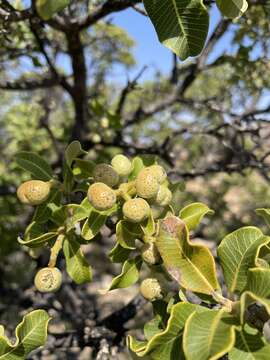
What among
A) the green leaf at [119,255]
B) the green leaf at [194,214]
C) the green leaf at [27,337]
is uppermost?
the green leaf at [194,214]

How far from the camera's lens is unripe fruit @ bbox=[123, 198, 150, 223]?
3.98 feet

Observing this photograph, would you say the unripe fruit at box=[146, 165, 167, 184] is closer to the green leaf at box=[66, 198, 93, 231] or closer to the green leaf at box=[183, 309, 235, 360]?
the green leaf at box=[66, 198, 93, 231]

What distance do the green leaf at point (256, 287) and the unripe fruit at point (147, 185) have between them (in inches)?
14.3

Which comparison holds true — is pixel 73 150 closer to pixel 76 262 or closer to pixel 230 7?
pixel 76 262

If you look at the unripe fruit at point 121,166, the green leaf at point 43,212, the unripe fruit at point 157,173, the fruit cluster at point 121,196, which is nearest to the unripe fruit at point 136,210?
the fruit cluster at point 121,196

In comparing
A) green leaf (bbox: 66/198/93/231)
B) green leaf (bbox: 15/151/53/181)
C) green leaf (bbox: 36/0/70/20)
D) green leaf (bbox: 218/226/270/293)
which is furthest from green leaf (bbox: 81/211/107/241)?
green leaf (bbox: 36/0/70/20)

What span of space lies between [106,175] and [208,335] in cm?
57

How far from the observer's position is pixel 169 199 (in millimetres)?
1402

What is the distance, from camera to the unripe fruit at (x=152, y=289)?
1.32 m

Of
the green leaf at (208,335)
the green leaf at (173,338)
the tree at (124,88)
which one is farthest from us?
the tree at (124,88)

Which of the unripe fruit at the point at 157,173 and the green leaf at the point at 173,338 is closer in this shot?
the green leaf at the point at 173,338

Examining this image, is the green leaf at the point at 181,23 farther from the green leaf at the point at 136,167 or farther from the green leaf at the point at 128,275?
the green leaf at the point at 128,275

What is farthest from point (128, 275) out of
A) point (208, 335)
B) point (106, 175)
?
point (208, 335)

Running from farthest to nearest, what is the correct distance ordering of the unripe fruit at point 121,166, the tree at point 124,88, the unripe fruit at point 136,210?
1. the tree at point 124,88
2. the unripe fruit at point 121,166
3. the unripe fruit at point 136,210
